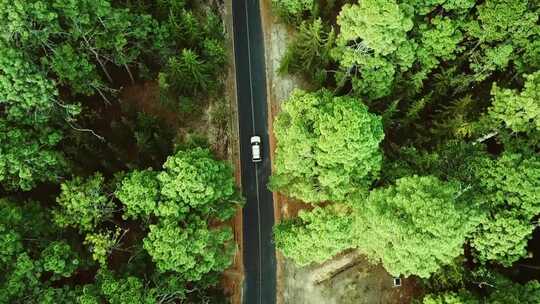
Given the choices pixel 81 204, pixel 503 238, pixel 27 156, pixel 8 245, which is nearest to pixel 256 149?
pixel 81 204

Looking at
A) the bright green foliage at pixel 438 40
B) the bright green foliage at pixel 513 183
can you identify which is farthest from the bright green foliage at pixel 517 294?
the bright green foliage at pixel 438 40

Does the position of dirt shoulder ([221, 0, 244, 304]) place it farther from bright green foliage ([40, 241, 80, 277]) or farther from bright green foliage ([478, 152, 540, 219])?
bright green foliage ([478, 152, 540, 219])

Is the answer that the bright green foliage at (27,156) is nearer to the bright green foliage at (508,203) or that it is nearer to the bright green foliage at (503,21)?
the bright green foliage at (508,203)

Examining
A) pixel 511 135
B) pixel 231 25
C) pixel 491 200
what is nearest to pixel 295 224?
pixel 491 200

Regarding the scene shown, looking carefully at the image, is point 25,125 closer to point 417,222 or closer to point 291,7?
point 291,7

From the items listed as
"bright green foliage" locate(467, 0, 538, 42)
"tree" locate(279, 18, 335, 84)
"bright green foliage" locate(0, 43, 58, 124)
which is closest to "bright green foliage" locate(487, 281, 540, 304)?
"bright green foliage" locate(467, 0, 538, 42)
